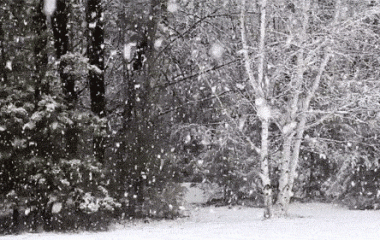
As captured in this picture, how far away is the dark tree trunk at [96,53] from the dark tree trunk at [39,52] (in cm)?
158

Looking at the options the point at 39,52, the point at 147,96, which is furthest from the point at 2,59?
the point at 147,96

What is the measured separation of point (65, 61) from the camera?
15664 mm

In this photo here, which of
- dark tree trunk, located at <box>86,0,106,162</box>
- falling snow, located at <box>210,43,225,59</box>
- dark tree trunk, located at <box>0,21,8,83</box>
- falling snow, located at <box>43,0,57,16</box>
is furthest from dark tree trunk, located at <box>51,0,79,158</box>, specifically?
falling snow, located at <box>210,43,225,59</box>

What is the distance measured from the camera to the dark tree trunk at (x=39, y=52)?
14.8 meters

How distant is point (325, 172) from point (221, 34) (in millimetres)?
8459

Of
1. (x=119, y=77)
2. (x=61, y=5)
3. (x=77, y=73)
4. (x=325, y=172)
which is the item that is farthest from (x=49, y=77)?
(x=325, y=172)

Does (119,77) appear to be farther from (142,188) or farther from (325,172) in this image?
(325,172)

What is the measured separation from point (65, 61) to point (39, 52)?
31.1 inches

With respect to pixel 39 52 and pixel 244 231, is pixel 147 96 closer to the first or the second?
pixel 39 52

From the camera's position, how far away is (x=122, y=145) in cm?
1688

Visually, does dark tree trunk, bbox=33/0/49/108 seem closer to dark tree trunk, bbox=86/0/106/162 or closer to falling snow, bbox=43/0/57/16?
falling snow, bbox=43/0/57/16

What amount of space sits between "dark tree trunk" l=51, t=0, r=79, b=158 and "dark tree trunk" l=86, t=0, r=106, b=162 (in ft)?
2.20

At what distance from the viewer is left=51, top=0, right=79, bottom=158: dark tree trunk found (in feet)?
49.7

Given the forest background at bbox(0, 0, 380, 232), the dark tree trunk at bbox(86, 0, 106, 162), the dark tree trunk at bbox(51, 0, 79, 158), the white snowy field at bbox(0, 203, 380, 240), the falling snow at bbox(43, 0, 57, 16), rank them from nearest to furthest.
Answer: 1. the white snowy field at bbox(0, 203, 380, 240)
2. the forest background at bbox(0, 0, 380, 232)
3. the dark tree trunk at bbox(51, 0, 79, 158)
4. the falling snow at bbox(43, 0, 57, 16)
5. the dark tree trunk at bbox(86, 0, 106, 162)
